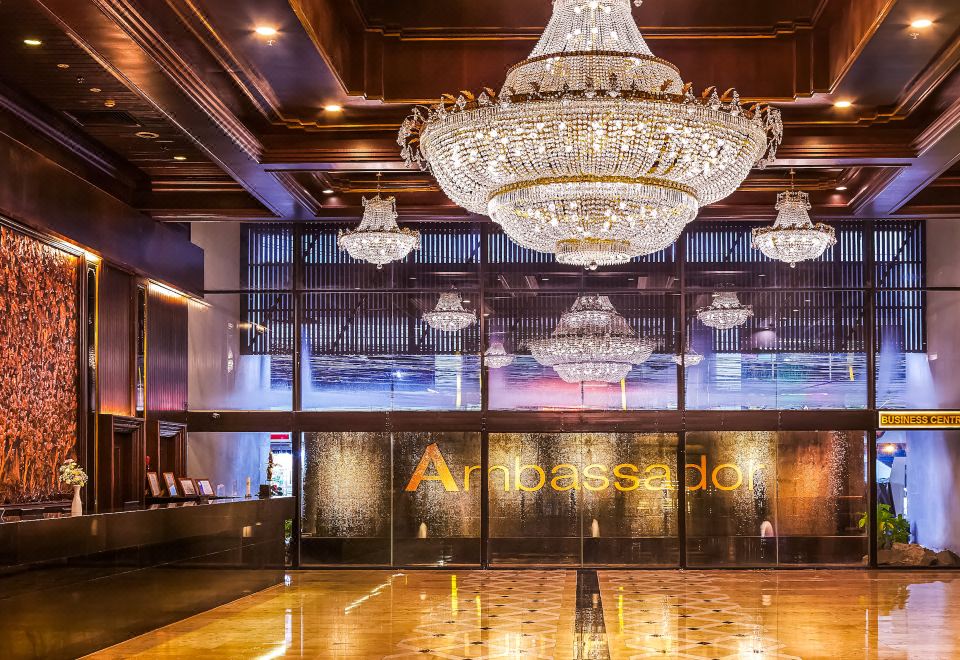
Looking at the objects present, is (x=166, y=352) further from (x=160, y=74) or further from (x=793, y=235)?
(x=793, y=235)

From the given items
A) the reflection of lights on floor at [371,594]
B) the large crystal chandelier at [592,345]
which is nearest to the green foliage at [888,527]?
the large crystal chandelier at [592,345]

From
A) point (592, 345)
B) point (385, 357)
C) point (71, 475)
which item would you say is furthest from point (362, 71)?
point (385, 357)

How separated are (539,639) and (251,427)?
7058 mm

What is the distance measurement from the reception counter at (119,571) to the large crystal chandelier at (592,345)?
13.4 ft

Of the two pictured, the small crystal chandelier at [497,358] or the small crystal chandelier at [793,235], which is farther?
the small crystal chandelier at [497,358]

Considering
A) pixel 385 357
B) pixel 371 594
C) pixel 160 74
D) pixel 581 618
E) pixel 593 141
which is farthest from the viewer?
pixel 385 357

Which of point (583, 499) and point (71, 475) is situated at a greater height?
point (71, 475)

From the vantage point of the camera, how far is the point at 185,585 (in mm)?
10875

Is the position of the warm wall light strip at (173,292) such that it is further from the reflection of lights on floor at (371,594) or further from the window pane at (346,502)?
the reflection of lights on floor at (371,594)

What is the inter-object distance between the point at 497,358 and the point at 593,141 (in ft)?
31.7

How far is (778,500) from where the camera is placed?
15.1m

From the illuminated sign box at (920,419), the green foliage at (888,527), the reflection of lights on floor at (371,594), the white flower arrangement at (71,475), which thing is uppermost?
the illuminated sign box at (920,419)

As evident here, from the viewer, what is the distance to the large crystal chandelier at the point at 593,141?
5844mm

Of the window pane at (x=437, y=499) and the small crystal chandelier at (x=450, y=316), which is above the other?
the small crystal chandelier at (x=450, y=316)
